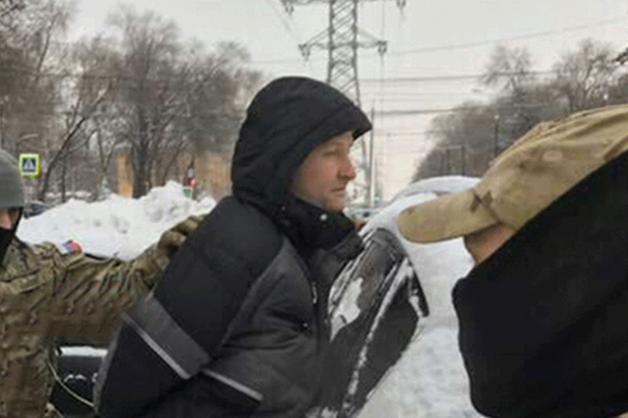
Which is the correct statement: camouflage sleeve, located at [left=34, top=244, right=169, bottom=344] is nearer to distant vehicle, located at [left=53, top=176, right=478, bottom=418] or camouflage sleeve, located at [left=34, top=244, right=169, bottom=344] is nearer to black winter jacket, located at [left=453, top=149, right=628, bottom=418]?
distant vehicle, located at [left=53, top=176, right=478, bottom=418]

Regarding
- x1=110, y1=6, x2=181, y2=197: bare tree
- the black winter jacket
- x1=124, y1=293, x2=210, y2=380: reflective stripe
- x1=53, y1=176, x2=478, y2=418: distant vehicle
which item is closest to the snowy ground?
x1=53, y1=176, x2=478, y2=418: distant vehicle

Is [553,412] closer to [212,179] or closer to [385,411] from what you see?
[385,411]

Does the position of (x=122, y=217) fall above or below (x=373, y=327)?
below

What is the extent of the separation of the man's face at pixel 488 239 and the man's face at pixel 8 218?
63.0 inches

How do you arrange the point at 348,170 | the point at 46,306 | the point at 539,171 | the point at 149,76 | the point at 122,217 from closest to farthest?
the point at 539,171 → the point at 348,170 → the point at 46,306 → the point at 122,217 → the point at 149,76

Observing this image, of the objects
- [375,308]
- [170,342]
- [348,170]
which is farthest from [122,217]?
[170,342]

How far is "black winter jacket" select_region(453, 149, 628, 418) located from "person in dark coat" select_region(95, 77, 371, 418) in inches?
32.1

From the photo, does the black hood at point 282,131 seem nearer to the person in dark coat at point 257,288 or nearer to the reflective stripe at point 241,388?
the person in dark coat at point 257,288

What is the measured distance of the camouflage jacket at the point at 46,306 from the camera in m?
2.63

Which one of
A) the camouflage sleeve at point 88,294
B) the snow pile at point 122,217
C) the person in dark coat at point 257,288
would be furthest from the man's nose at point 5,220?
the snow pile at point 122,217

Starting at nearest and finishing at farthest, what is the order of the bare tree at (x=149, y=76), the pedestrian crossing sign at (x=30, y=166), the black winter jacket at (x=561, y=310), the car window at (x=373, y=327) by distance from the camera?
the black winter jacket at (x=561, y=310), the car window at (x=373, y=327), the pedestrian crossing sign at (x=30, y=166), the bare tree at (x=149, y=76)

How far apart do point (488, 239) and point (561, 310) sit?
14 cm

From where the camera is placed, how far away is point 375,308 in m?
3.09

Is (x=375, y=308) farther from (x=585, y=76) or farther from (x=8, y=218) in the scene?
(x=585, y=76)
